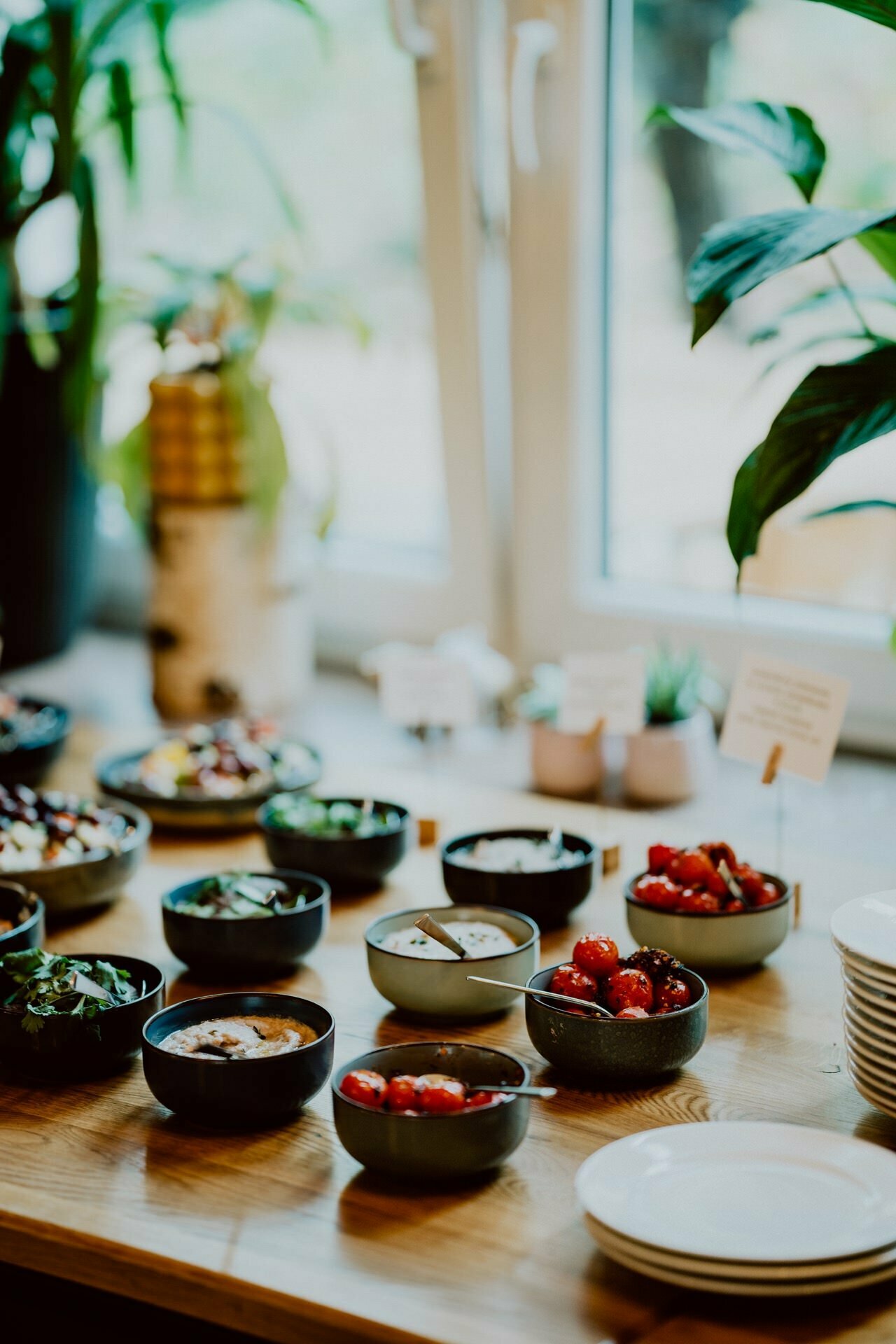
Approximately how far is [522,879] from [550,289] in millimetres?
1164

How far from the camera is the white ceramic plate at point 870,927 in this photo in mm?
1276

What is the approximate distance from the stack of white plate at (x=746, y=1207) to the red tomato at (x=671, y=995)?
13 cm

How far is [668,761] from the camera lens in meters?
2.27

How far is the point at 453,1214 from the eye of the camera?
121cm

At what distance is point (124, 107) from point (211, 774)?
3.63 ft

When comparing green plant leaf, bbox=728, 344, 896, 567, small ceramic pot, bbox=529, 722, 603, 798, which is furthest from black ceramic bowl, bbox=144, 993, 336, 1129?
small ceramic pot, bbox=529, 722, 603, 798

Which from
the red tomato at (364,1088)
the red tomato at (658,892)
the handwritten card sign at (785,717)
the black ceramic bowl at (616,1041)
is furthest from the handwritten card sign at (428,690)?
the red tomato at (364,1088)

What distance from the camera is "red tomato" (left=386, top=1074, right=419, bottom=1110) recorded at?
1.25 metres

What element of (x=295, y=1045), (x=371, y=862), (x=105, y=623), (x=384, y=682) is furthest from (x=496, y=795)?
(x=105, y=623)

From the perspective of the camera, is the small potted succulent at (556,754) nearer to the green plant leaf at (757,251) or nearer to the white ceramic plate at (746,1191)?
the green plant leaf at (757,251)

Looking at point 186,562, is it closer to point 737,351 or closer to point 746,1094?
point 737,351

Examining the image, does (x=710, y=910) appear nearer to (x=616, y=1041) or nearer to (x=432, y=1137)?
(x=616, y=1041)

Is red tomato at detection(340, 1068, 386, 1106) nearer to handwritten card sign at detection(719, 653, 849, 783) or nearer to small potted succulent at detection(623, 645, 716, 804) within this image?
handwritten card sign at detection(719, 653, 849, 783)

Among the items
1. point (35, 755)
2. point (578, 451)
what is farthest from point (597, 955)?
point (578, 451)
